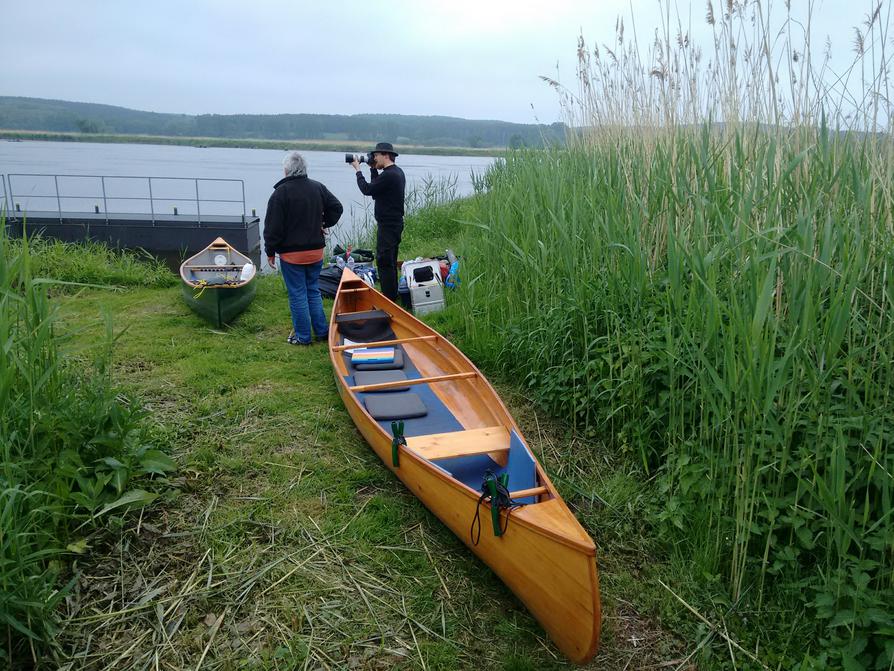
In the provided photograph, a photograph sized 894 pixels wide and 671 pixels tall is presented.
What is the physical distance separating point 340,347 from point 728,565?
10.3ft

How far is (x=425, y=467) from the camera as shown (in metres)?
3.12

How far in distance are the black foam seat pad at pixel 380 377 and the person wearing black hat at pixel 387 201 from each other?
1.75 m

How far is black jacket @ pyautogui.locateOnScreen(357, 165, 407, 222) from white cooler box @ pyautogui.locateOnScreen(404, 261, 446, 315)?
537 millimetres

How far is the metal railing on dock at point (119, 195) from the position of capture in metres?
10.5

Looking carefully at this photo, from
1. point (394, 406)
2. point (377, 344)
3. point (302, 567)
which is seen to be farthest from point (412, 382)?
point (302, 567)

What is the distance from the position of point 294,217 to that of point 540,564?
13.0 ft

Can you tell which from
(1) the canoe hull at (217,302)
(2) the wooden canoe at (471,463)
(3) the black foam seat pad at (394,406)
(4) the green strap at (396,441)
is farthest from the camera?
(1) the canoe hull at (217,302)

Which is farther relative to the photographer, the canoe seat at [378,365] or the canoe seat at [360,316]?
the canoe seat at [360,316]

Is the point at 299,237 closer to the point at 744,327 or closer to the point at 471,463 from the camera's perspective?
the point at 471,463

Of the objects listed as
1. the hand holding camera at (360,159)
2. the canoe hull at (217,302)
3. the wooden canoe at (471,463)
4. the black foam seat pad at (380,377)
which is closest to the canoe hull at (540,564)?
the wooden canoe at (471,463)

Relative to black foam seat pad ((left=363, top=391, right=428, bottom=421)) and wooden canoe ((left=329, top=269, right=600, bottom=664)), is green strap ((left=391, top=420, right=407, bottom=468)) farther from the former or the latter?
black foam seat pad ((left=363, top=391, right=428, bottom=421))

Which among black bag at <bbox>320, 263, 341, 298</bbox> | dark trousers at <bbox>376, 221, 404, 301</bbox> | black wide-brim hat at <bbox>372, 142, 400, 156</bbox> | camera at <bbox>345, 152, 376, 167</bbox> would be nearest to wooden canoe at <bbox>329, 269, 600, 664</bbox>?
dark trousers at <bbox>376, 221, 404, 301</bbox>

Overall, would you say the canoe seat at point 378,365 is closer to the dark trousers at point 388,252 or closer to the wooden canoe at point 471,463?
the wooden canoe at point 471,463

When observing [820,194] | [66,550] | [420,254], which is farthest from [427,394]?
[420,254]
